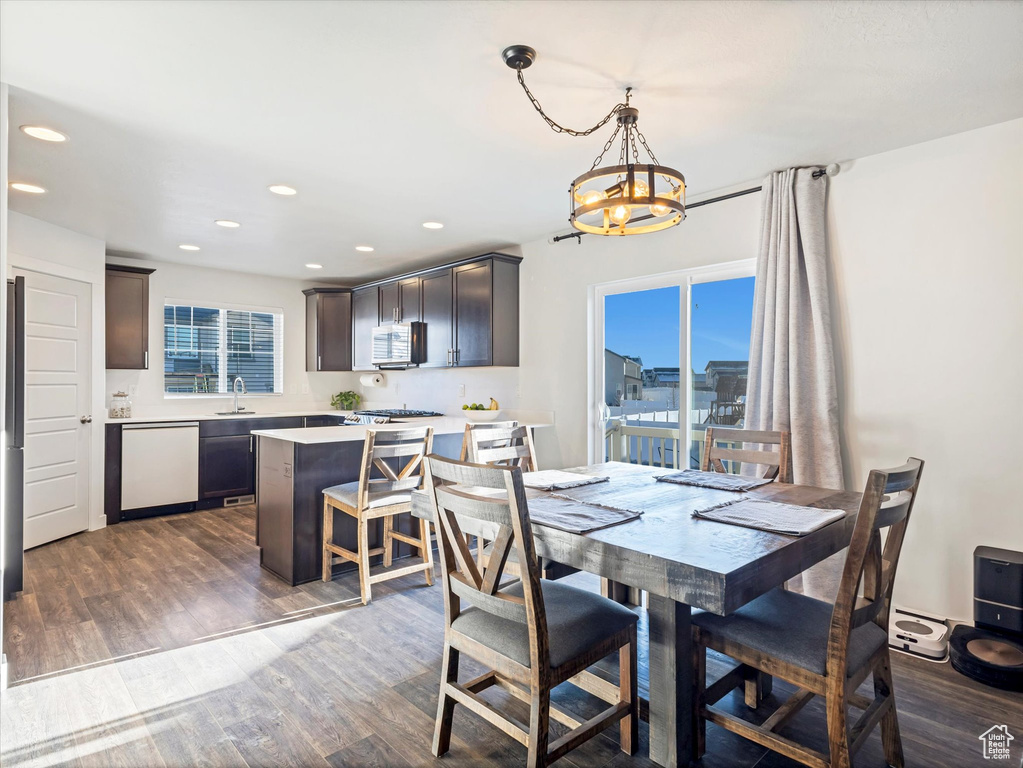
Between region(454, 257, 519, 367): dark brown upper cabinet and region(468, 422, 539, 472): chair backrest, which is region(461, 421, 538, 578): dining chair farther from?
region(454, 257, 519, 367): dark brown upper cabinet

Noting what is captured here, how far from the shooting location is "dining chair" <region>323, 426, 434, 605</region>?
3.12 meters

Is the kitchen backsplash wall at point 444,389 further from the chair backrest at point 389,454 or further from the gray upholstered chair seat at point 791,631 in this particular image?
the gray upholstered chair seat at point 791,631

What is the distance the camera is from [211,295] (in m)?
Result: 5.95

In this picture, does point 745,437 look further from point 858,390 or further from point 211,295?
point 211,295

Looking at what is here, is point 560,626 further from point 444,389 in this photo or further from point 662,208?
point 444,389

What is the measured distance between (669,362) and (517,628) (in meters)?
2.57

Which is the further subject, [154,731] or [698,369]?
[698,369]

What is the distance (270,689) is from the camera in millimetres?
2246

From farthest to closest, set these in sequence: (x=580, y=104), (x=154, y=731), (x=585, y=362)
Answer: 1. (x=585, y=362)
2. (x=580, y=104)
3. (x=154, y=731)

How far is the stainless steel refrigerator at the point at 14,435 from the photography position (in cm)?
304

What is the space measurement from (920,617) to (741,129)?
249cm

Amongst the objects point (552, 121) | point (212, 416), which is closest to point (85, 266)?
point (212, 416)

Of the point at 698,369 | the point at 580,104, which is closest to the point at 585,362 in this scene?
the point at 698,369

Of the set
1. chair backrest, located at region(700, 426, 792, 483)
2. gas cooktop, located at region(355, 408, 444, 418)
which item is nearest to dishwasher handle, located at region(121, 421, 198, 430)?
gas cooktop, located at region(355, 408, 444, 418)
